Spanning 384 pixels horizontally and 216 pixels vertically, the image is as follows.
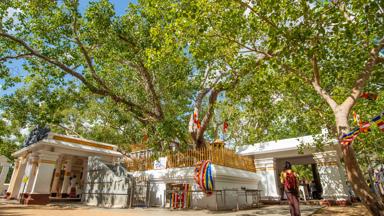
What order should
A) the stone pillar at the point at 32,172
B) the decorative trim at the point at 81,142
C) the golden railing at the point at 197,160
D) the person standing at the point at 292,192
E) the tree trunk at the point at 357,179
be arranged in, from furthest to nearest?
the decorative trim at the point at 81,142
the stone pillar at the point at 32,172
the golden railing at the point at 197,160
the person standing at the point at 292,192
the tree trunk at the point at 357,179

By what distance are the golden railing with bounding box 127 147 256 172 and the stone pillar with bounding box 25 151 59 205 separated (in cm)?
472

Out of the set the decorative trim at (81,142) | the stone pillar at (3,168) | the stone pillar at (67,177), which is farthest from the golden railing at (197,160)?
the stone pillar at (3,168)

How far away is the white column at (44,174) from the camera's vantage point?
13070 millimetres

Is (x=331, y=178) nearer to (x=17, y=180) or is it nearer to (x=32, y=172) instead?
(x=32, y=172)

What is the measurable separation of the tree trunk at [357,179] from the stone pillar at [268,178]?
30.5 ft

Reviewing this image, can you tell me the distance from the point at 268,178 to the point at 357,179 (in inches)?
389

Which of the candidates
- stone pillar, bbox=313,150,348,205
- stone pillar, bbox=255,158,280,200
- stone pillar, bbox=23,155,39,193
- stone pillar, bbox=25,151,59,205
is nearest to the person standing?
stone pillar, bbox=313,150,348,205

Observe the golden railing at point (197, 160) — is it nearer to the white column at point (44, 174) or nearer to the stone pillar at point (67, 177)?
the white column at point (44, 174)

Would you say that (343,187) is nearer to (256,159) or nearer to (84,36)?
(256,159)

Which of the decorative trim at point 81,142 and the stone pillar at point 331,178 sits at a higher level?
the decorative trim at point 81,142

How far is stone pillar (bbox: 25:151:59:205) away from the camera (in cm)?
1279

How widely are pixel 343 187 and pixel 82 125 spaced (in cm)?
2405

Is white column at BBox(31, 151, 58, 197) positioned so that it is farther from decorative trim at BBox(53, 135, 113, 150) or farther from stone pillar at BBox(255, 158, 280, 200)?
stone pillar at BBox(255, 158, 280, 200)

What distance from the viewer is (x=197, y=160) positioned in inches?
439
